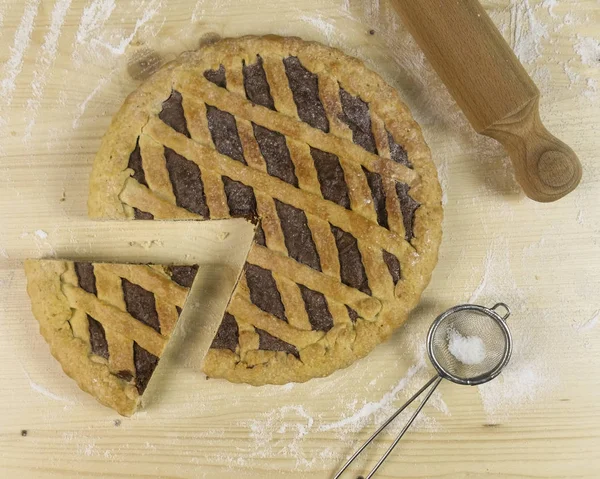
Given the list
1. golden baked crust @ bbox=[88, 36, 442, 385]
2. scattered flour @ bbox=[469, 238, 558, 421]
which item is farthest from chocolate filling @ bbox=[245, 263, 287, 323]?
scattered flour @ bbox=[469, 238, 558, 421]

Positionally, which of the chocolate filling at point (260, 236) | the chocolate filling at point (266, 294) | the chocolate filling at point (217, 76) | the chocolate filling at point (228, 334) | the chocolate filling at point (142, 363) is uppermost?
the chocolate filling at point (217, 76)

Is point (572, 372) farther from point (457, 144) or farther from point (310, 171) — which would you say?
point (310, 171)

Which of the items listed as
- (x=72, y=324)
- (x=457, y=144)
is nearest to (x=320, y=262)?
(x=457, y=144)

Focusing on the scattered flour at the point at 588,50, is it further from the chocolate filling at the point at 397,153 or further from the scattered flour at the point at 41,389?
the scattered flour at the point at 41,389

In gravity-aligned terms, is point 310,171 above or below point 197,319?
above

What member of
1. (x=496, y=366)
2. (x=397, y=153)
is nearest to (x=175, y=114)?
(x=397, y=153)

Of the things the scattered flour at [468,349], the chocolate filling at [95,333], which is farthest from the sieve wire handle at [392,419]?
the chocolate filling at [95,333]
